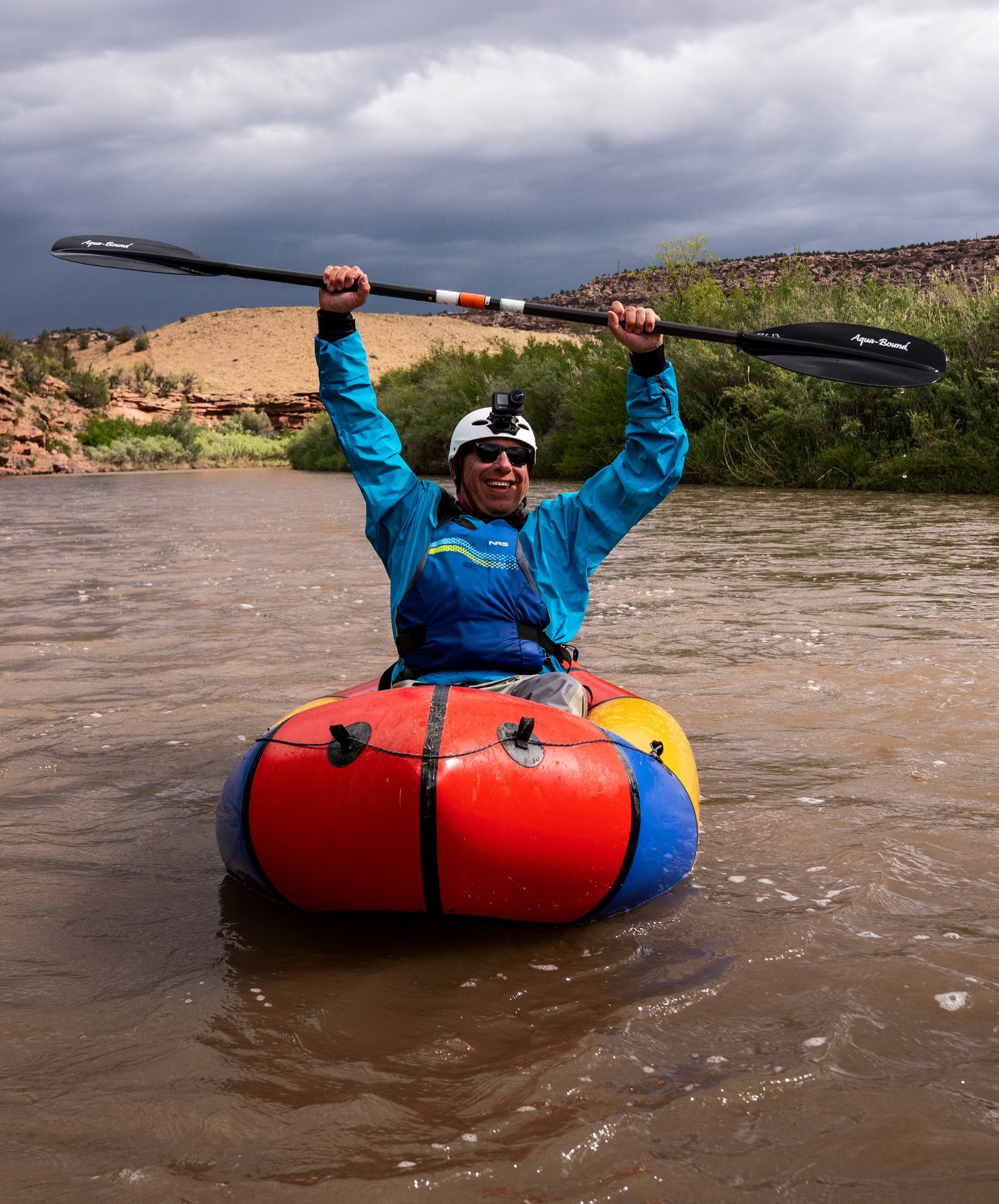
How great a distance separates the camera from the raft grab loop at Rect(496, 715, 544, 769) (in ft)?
9.37

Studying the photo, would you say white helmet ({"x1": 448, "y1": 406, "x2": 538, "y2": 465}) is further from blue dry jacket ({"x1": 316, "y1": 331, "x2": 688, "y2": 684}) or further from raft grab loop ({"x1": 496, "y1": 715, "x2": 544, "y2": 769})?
raft grab loop ({"x1": 496, "y1": 715, "x2": 544, "y2": 769})

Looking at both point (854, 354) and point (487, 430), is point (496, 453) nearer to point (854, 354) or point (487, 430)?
point (487, 430)

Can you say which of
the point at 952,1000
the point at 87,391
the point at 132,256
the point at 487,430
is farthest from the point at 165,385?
the point at 952,1000

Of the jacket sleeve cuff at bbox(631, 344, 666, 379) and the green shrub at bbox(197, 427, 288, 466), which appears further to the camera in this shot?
the green shrub at bbox(197, 427, 288, 466)

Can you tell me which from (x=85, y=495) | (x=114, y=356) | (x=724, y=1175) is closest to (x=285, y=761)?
(x=724, y=1175)

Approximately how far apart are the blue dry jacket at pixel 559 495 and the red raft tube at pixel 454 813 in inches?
37.0

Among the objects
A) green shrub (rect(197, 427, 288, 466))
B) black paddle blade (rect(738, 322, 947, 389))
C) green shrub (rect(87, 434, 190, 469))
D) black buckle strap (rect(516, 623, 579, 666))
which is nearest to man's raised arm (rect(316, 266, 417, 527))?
black buckle strap (rect(516, 623, 579, 666))

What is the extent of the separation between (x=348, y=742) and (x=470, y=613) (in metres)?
0.91

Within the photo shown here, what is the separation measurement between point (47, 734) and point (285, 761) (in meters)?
2.28

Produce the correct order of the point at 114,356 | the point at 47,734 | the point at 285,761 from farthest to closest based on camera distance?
the point at 114,356
the point at 47,734
the point at 285,761

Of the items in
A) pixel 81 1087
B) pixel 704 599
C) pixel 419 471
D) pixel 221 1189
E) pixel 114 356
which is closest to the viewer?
pixel 221 1189

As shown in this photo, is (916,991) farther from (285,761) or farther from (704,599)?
(704,599)

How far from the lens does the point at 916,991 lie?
2.62 meters

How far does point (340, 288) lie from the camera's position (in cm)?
418
